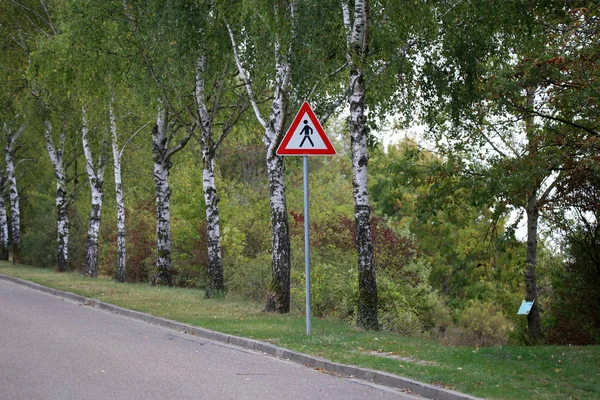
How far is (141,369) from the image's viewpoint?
33.2ft

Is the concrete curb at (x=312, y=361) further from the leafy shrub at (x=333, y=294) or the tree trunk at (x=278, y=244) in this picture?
the leafy shrub at (x=333, y=294)

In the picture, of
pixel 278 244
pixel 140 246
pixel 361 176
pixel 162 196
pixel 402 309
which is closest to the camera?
pixel 361 176

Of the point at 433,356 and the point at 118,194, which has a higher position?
the point at 118,194

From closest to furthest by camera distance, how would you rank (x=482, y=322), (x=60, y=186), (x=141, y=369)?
(x=141, y=369)
(x=60, y=186)
(x=482, y=322)

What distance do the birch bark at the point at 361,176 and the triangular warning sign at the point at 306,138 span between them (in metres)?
2.29

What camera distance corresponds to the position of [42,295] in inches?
887

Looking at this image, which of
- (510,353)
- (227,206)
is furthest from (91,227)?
(510,353)

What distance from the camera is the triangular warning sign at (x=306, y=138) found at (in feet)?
42.5

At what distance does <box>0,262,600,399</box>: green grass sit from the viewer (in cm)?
898

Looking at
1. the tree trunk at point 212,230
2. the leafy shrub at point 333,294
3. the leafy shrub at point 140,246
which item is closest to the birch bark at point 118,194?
the leafy shrub at point 140,246

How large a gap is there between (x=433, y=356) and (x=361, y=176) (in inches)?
190

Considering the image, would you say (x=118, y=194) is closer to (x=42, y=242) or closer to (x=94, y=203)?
(x=94, y=203)

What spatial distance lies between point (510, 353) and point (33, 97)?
27.2 metres

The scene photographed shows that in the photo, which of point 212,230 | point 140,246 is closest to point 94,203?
point 140,246
